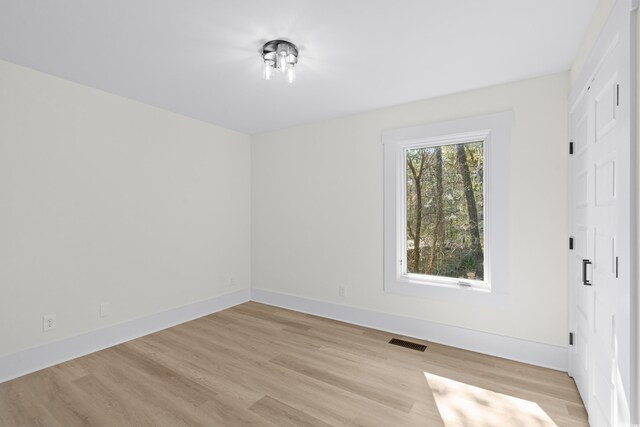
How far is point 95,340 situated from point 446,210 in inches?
143

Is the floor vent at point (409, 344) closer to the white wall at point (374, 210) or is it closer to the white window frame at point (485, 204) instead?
the white wall at point (374, 210)

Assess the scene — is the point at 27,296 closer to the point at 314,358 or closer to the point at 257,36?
the point at 314,358

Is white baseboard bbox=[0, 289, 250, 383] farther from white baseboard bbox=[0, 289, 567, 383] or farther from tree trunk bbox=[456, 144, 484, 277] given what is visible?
tree trunk bbox=[456, 144, 484, 277]

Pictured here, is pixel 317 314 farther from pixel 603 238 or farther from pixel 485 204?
pixel 603 238

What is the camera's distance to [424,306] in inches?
125

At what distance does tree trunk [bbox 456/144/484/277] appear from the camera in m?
3.02

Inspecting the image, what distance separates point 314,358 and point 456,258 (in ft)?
5.61

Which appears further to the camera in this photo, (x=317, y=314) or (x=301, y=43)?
(x=317, y=314)

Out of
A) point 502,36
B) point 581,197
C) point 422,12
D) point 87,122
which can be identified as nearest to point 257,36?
point 422,12

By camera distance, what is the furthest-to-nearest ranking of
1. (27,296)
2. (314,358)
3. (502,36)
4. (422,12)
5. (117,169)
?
1. (117,169)
2. (314,358)
3. (27,296)
4. (502,36)
5. (422,12)

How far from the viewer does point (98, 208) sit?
2.96m

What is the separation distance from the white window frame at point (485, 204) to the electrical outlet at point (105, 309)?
2819mm

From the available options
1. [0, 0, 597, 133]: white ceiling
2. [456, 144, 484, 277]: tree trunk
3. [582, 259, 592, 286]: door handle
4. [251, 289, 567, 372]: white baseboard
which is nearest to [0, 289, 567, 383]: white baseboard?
[251, 289, 567, 372]: white baseboard

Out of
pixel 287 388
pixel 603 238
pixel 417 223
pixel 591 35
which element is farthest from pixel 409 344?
pixel 591 35
